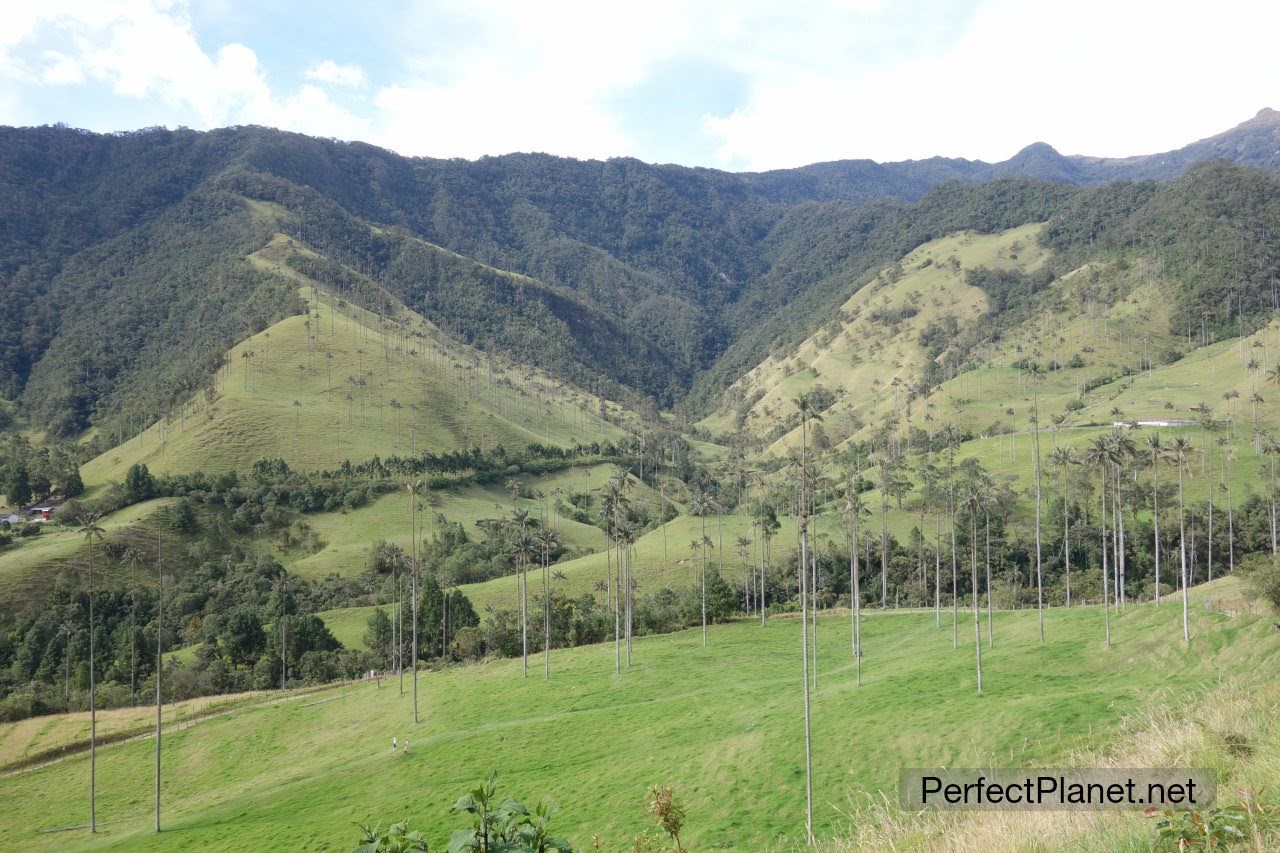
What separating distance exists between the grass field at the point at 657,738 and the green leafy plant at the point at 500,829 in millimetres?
24528

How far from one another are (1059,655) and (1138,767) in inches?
2491

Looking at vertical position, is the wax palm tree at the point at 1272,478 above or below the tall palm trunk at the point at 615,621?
above

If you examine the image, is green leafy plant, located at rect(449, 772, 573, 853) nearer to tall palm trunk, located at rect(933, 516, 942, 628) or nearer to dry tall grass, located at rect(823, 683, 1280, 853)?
dry tall grass, located at rect(823, 683, 1280, 853)

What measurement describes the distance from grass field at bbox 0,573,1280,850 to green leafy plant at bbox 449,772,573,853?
24.5 m

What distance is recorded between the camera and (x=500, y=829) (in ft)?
22.7

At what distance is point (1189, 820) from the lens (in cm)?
739

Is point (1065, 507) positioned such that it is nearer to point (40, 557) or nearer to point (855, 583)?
point (855, 583)

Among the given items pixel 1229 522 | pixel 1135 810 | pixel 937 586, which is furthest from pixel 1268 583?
pixel 1135 810

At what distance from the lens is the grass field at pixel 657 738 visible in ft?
144

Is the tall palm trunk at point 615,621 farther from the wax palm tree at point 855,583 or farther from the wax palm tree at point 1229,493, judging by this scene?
the wax palm tree at point 1229,493

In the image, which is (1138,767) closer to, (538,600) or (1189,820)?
(1189,820)

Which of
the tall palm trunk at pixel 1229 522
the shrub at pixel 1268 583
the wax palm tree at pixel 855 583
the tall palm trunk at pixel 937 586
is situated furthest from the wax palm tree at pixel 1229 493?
the wax palm tree at pixel 855 583

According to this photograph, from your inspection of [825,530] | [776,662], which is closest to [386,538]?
[825,530]

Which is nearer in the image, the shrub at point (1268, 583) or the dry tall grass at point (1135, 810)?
the dry tall grass at point (1135, 810)
